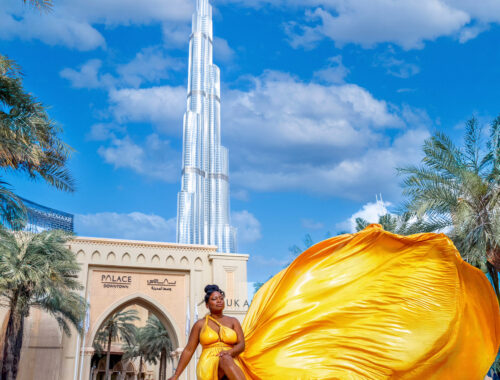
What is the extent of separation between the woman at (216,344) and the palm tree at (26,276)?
50.7 ft

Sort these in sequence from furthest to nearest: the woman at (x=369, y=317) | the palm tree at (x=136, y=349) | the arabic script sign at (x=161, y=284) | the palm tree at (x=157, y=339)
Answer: the palm tree at (x=136, y=349) < the palm tree at (x=157, y=339) < the arabic script sign at (x=161, y=284) < the woman at (x=369, y=317)

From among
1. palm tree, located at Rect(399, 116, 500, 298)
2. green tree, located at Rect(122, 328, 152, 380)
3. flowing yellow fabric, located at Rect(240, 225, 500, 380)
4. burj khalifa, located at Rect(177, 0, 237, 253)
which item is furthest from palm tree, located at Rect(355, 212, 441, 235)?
burj khalifa, located at Rect(177, 0, 237, 253)

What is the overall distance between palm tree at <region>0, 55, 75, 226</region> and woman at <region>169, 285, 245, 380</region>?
582cm

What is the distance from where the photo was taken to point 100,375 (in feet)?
178

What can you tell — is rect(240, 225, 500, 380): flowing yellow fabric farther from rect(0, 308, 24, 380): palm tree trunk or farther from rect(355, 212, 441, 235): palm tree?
rect(0, 308, 24, 380): palm tree trunk

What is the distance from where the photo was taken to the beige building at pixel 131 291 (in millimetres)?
23859

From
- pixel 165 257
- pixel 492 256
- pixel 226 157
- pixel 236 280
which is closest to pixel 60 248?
pixel 165 257

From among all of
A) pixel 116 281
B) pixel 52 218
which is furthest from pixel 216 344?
pixel 52 218

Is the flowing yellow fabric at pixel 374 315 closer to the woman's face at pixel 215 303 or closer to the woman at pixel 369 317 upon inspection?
the woman at pixel 369 317

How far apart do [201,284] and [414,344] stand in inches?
922

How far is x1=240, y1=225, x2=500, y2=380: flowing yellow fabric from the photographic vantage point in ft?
15.3

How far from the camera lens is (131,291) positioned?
26359mm

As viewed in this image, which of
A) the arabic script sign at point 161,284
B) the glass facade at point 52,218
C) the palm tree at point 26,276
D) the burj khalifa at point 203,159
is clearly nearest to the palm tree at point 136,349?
the glass facade at point 52,218

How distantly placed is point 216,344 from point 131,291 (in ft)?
77.2
